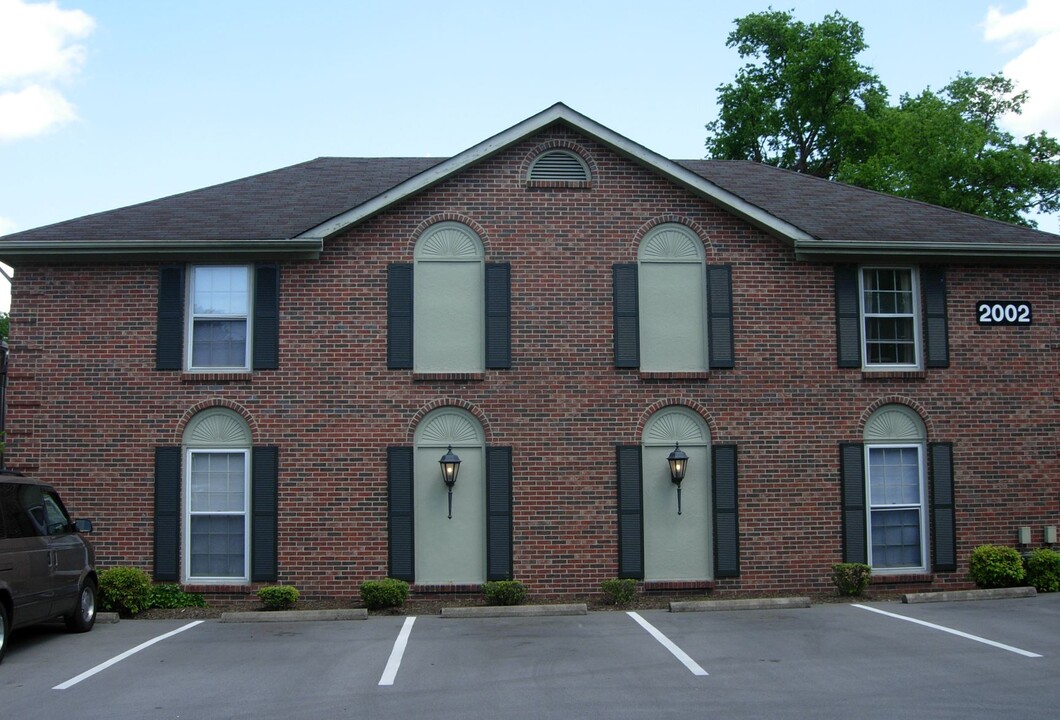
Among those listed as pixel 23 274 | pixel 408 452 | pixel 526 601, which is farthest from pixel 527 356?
pixel 23 274

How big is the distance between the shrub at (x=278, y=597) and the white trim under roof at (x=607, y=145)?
5106 millimetres

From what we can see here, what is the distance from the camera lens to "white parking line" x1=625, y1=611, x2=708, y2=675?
10289 mm

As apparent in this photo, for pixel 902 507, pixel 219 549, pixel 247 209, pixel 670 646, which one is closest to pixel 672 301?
pixel 902 507

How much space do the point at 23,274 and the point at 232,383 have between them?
3.58 meters

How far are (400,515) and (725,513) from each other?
15.8 feet

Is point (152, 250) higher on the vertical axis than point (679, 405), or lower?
higher

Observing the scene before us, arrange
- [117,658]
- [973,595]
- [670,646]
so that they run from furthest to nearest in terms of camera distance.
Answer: [973,595] < [670,646] < [117,658]

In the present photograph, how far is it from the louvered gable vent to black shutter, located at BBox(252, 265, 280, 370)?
13.9 ft

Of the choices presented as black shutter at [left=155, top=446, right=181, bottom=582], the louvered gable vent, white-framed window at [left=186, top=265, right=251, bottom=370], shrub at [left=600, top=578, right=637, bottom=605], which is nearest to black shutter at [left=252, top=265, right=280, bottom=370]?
white-framed window at [left=186, top=265, right=251, bottom=370]

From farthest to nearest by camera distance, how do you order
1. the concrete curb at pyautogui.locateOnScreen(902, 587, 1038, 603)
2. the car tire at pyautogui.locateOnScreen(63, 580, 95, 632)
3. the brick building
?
the brick building → the concrete curb at pyautogui.locateOnScreen(902, 587, 1038, 603) → the car tire at pyautogui.locateOnScreen(63, 580, 95, 632)

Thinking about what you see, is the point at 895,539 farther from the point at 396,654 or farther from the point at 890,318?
the point at 396,654

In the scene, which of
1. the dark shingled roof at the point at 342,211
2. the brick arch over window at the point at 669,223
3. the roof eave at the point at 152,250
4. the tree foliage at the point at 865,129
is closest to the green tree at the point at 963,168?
the tree foliage at the point at 865,129

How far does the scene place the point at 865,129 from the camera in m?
33.8

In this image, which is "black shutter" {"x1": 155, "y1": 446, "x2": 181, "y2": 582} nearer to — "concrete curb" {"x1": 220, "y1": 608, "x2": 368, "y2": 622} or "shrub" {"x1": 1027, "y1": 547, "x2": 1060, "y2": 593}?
"concrete curb" {"x1": 220, "y1": 608, "x2": 368, "y2": 622}
